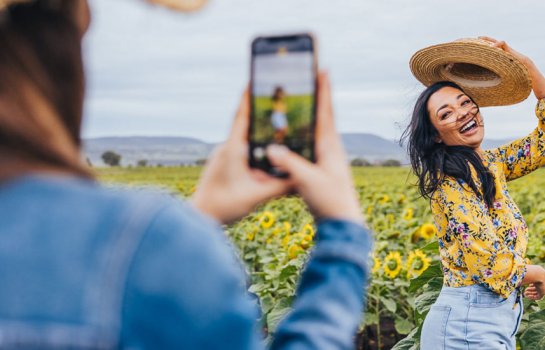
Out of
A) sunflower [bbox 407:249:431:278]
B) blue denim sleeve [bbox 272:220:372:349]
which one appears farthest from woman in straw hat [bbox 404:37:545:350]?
blue denim sleeve [bbox 272:220:372:349]

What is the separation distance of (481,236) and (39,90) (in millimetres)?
2076

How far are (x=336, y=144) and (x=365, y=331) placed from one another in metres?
4.65

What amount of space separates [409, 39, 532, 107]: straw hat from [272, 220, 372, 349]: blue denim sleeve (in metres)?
2.07

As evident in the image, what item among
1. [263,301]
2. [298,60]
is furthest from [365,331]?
[298,60]

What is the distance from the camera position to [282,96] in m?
0.97

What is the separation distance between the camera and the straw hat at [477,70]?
2.85 m

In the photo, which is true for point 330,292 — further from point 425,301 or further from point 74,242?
point 425,301

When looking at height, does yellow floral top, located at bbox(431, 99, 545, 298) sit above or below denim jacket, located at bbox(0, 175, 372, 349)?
below

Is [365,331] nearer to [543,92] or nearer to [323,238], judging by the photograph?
[543,92]

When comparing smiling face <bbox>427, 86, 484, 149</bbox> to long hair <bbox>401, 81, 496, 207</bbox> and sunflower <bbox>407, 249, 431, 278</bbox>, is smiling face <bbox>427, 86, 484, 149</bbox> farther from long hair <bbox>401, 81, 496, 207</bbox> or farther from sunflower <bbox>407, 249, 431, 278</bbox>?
sunflower <bbox>407, 249, 431, 278</bbox>

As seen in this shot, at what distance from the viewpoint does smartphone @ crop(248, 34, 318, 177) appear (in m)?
0.95

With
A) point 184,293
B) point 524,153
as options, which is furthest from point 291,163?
point 524,153

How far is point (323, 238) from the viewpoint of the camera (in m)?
0.89

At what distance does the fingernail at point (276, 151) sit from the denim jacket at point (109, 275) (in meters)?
0.21
